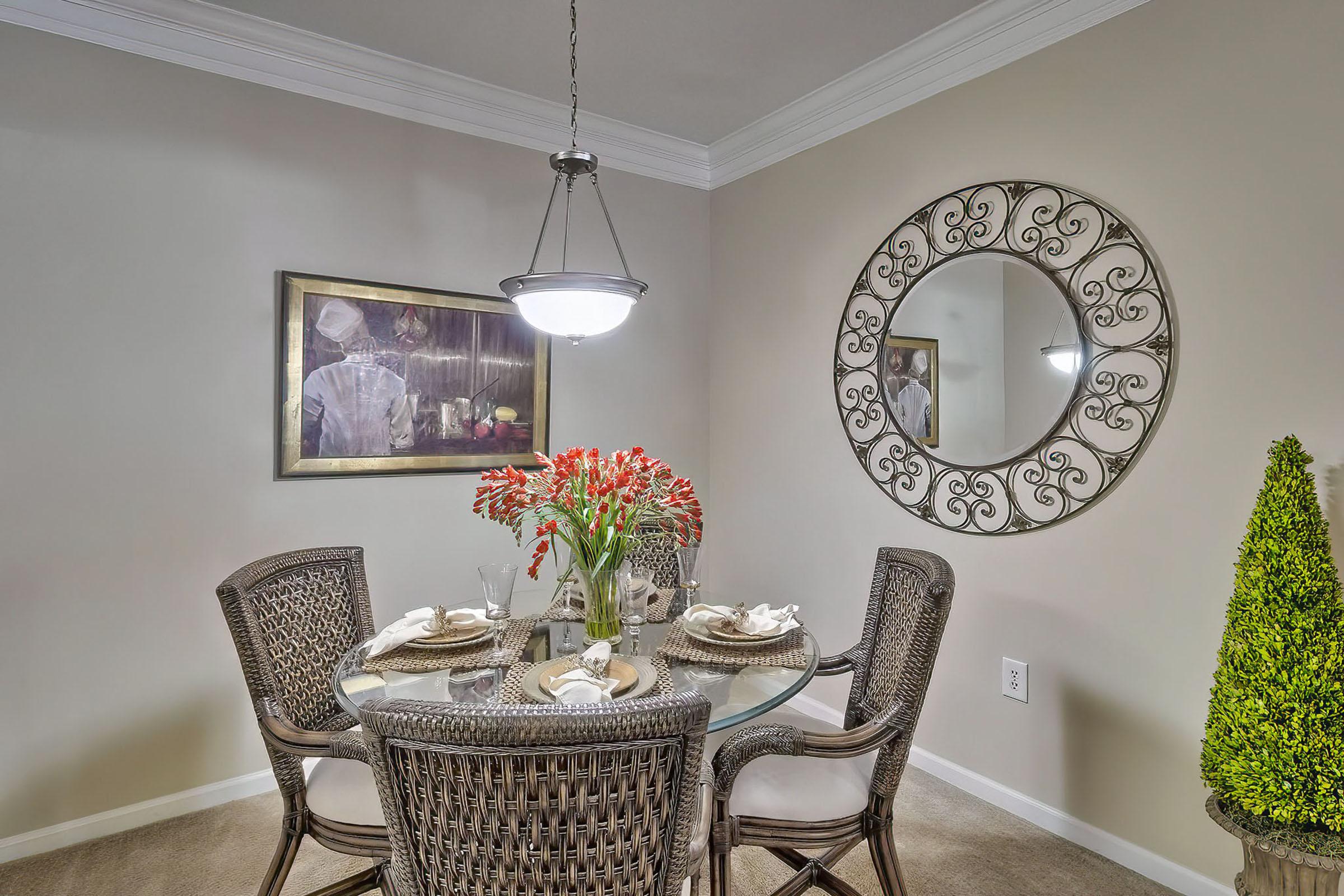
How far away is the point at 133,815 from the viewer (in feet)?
7.68

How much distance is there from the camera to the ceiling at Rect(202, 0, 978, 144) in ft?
7.81

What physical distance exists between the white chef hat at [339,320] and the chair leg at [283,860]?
165 centimetres

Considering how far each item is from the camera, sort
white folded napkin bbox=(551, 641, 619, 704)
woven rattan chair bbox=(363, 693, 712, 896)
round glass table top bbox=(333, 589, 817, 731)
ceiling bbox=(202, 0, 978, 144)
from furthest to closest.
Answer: ceiling bbox=(202, 0, 978, 144), round glass table top bbox=(333, 589, 817, 731), white folded napkin bbox=(551, 641, 619, 704), woven rattan chair bbox=(363, 693, 712, 896)

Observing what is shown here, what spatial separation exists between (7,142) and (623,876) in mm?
2721

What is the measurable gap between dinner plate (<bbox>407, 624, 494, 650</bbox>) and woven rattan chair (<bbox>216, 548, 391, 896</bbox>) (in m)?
0.24

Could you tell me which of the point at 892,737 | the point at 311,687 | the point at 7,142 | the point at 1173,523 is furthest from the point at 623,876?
the point at 7,142

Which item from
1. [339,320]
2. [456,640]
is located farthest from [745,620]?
[339,320]

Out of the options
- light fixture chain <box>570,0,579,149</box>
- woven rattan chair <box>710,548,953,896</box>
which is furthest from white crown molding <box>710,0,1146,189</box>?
woven rattan chair <box>710,548,953,896</box>

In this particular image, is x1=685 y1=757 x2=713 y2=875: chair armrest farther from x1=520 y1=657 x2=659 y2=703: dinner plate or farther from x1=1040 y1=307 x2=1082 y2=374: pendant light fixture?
x1=1040 y1=307 x2=1082 y2=374: pendant light fixture

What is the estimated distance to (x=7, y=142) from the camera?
7.11ft

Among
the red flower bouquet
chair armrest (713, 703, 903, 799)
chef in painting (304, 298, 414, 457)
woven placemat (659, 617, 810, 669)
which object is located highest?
chef in painting (304, 298, 414, 457)

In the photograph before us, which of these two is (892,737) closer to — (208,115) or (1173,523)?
(1173,523)

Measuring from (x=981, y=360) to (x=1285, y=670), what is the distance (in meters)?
1.29

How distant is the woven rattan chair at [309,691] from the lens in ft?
5.25
